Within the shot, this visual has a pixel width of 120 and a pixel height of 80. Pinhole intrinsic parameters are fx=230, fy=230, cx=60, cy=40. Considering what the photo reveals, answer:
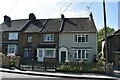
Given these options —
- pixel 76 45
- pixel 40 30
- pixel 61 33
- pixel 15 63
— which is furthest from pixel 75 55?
pixel 15 63

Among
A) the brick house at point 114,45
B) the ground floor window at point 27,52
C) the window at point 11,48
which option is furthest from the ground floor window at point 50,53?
the brick house at point 114,45

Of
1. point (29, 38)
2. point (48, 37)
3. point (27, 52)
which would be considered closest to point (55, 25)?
point (48, 37)

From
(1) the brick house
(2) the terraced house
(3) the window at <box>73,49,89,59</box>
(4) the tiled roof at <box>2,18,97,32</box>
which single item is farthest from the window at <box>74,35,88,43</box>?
A: (1) the brick house

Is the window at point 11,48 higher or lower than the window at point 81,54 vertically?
higher

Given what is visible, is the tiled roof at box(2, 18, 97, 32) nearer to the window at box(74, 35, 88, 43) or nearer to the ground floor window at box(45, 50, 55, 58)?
the window at box(74, 35, 88, 43)

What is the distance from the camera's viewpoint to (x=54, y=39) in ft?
140

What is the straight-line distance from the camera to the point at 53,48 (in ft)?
137

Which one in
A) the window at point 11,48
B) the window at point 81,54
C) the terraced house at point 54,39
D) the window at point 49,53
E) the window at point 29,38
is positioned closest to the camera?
the window at point 81,54

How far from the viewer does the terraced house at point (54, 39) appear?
4116 cm

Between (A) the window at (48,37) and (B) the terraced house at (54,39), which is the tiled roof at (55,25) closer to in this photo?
(B) the terraced house at (54,39)

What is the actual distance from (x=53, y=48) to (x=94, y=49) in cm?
736

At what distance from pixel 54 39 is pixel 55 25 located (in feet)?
Result: 12.1

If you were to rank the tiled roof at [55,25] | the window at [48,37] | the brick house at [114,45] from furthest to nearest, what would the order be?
1. the window at [48,37]
2. the tiled roof at [55,25]
3. the brick house at [114,45]

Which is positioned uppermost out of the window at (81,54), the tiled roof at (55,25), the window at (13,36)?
the tiled roof at (55,25)
